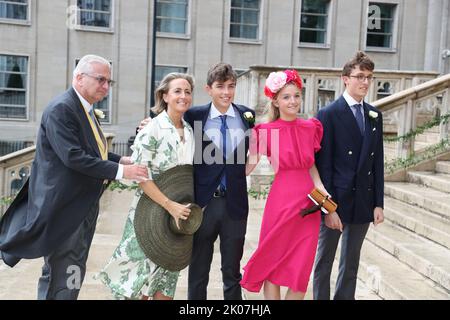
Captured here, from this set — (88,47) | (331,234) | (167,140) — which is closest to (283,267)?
(331,234)

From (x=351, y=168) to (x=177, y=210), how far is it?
1386 millimetres

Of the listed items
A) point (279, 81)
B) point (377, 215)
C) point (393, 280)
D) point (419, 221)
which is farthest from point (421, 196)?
point (279, 81)

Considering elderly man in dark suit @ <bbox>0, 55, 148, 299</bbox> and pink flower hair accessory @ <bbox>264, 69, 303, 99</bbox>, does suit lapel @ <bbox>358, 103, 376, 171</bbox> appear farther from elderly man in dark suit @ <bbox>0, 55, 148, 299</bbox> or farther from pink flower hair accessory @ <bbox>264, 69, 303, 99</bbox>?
elderly man in dark suit @ <bbox>0, 55, 148, 299</bbox>

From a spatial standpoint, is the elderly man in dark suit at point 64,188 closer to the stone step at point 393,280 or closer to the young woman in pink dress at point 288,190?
the young woman in pink dress at point 288,190

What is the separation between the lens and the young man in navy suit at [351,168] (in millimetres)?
4223

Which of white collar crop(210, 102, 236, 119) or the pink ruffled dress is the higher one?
white collar crop(210, 102, 236, 119)

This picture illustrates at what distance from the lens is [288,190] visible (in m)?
4.14

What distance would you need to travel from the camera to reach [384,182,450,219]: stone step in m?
6.59

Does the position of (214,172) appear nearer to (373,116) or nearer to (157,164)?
(157,164)

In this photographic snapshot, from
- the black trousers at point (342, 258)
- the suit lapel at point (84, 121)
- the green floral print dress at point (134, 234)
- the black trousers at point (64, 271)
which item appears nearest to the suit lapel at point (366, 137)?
the black trousers at point (342, 258)

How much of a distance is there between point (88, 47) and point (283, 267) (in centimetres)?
2252

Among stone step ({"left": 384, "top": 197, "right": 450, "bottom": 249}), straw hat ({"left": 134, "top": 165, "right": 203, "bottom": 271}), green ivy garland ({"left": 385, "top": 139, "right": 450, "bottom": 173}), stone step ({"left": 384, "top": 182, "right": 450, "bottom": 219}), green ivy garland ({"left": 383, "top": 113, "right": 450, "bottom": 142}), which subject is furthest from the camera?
green ivy garland ({"left": 383, "top": 113, "right": 450, "bottom": 142})

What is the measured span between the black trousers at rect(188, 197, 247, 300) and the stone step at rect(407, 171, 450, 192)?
4297 millimetres

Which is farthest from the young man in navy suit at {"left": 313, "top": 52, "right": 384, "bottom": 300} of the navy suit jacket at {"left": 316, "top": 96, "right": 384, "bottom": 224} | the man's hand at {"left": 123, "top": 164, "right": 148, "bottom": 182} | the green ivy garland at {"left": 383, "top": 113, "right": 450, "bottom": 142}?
the green ivy garland at {"left": 383, "top": 113, "right": 450, "bottom": 142}
